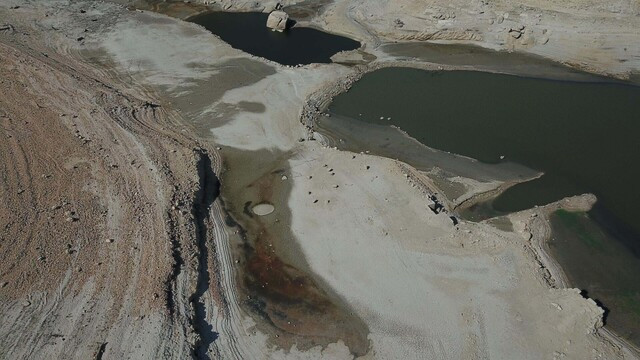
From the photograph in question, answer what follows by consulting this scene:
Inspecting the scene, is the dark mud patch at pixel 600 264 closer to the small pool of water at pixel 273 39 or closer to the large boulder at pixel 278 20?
the small pool of water at pixel 273 39

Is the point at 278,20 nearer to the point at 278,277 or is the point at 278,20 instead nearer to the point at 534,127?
the point at 534,127

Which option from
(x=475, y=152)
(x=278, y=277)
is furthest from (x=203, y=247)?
(x=475, y=152)

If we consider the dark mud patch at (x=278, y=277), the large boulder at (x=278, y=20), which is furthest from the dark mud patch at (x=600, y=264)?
the large boulder at (x=278, y=20)

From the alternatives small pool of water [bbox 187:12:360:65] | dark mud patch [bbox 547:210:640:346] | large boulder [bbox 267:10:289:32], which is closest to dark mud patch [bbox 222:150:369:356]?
dark mud patch [bbox 547:210:640:346]

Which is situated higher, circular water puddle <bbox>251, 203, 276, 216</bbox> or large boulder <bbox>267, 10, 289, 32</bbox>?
large boulder <bbox>267, 10, 289, 32</bbox>

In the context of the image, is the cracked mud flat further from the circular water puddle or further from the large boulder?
the large boulder

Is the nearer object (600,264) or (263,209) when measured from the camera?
(600,264)
